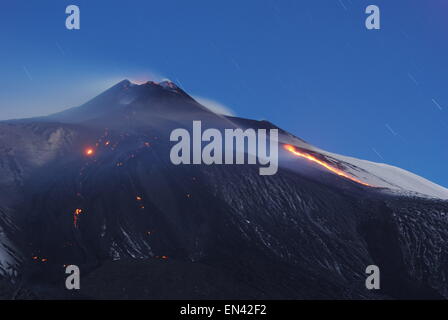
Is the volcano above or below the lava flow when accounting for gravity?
below

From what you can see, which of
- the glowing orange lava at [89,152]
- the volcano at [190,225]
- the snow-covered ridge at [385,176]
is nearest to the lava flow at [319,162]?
the volcano at [190,225]

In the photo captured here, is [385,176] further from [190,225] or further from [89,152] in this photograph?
[89,152]

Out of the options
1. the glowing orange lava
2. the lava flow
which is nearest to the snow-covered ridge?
the lava flow

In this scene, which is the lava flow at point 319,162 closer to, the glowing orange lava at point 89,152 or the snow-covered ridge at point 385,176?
the snow-covered ridge at point 385,176

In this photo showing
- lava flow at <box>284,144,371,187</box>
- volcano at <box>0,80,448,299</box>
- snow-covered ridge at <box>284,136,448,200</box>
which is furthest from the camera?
snow-covered ridge at <box>284,136,448,200</box>

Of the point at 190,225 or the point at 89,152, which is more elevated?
the point at 89,152

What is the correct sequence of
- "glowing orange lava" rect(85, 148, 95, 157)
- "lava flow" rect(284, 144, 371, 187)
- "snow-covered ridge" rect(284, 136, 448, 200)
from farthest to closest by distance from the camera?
"snow-covered ridge" rect(284, 136, 448, 200)
"lava flow" rect(284, 144, 371, 187)
"glowing orange lava" rect(85, 148, 95, 157)

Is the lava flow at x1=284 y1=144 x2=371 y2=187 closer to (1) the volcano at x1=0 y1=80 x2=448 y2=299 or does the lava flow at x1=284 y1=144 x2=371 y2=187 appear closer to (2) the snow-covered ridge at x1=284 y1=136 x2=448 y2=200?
(1) the volcano at x1=0 y1=80 x2=448 y2=299

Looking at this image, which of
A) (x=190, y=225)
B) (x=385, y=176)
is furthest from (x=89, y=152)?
(x=385, y=176)
